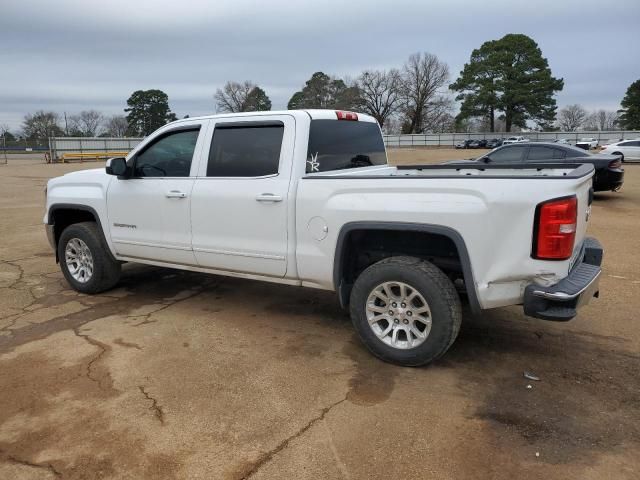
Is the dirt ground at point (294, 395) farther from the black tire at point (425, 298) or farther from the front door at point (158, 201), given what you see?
the front door at point (158, 201)

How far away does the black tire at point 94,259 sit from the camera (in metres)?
5.61

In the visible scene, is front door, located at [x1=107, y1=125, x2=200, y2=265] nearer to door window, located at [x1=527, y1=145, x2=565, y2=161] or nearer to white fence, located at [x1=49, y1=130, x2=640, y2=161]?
door window, located at [x1=527, y1=145, x2=565, y2=161]

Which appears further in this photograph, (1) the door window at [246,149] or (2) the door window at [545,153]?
(2) the door window at [545,153]

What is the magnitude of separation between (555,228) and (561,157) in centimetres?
1016

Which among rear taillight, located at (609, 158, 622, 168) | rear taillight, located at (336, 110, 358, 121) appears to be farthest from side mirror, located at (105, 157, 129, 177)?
rear taillight, located at (609, 158, 622, 168)

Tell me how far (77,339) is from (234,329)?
4.45ft

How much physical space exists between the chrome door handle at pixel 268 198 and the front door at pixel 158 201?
0.83 m

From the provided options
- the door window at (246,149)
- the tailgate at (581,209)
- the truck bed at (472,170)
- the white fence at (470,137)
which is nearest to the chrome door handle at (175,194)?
the door window at (246,149)

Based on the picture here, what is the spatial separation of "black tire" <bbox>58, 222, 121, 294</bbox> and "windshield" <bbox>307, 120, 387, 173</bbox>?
2.70 metres

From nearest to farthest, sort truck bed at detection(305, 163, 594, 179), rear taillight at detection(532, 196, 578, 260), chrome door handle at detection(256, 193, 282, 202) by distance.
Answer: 1. rear taillight at detection(532, 196, 578, 260)
2. truck bed at detection(305, 163, 594, 179)
3. chrome door handle at detection(256, 193, 282, 202)

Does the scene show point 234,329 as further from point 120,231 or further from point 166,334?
point 120,231

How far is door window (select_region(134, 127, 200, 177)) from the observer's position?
4.95 meters

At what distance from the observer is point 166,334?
4617 mm

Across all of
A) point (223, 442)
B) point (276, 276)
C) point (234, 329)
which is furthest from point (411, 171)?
point (223, 442)
